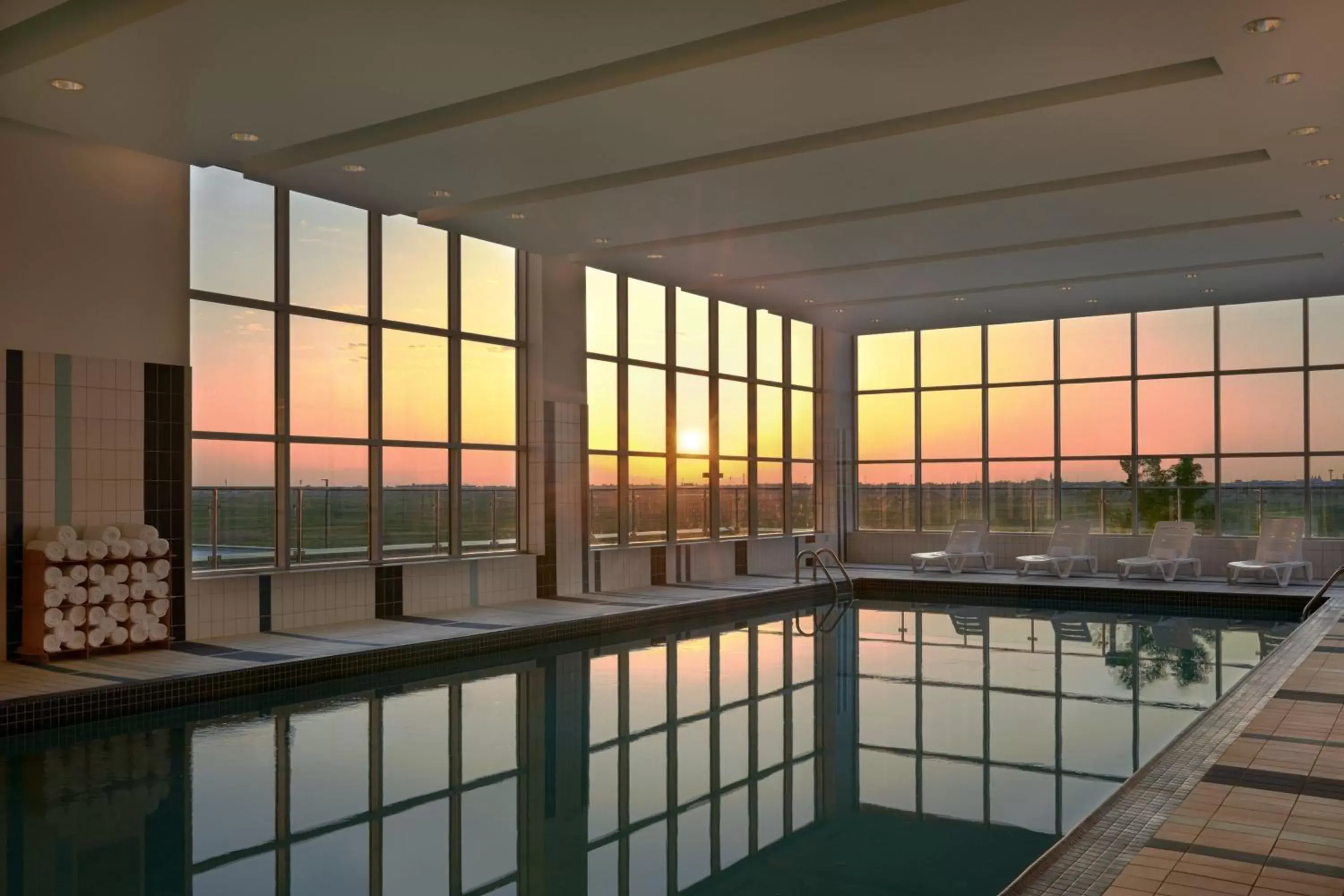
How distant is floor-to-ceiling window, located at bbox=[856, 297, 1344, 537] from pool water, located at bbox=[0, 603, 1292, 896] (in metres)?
5.65

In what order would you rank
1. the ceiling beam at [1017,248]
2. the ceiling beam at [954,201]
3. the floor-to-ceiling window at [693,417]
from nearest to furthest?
the ceiling beam at [954,201] → the ceiling beam at [1017,248] → the floor-to-ceiling window at [693,417]

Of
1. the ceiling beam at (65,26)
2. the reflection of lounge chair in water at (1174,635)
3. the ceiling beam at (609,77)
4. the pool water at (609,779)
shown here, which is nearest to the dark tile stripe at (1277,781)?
the pool water at (609,779)

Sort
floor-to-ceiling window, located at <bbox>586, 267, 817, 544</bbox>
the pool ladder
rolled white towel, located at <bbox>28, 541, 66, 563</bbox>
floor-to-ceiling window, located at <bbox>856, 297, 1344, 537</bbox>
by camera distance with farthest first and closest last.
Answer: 1. floor-to-ceiling window, located at <bbox>856, 297, 1344, 537</bbox>
2. floor-to-ceiling window, located at <bbox>586, 267, 817, 544</bbox>
3. the pool ladder
4. rolled white towel, located at <bbox>28, 541, 66, 563</bbox>

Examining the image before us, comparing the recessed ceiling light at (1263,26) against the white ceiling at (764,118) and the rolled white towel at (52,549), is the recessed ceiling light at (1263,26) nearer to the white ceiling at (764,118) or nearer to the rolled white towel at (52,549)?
the white ceiling at (764,118)

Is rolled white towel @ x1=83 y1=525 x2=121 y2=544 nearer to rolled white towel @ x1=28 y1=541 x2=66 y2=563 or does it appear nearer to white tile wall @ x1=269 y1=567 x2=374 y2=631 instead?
rolled white towel @ x1=28 y1=541 x2=66 y2=563

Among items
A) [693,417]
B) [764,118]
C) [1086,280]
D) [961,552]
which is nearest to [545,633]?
[764,118]

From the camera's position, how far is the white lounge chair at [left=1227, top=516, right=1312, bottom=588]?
11.9m

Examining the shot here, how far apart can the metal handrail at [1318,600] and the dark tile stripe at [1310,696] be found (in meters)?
3.91

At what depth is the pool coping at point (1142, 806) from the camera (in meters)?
3.25

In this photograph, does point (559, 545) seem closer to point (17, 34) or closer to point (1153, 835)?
point (17, 34)

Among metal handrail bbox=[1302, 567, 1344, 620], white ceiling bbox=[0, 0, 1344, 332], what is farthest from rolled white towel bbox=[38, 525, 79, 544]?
metal handrail bbox=[1302, 567, 1344, 620]

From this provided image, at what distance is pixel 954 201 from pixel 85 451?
6090 millimetres

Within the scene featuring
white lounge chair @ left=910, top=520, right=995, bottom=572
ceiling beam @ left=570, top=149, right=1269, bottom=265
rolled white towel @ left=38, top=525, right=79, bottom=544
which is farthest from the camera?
white lounge chair @ left=910, top=520, right=995, bottom=572

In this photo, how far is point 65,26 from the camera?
5.27m
